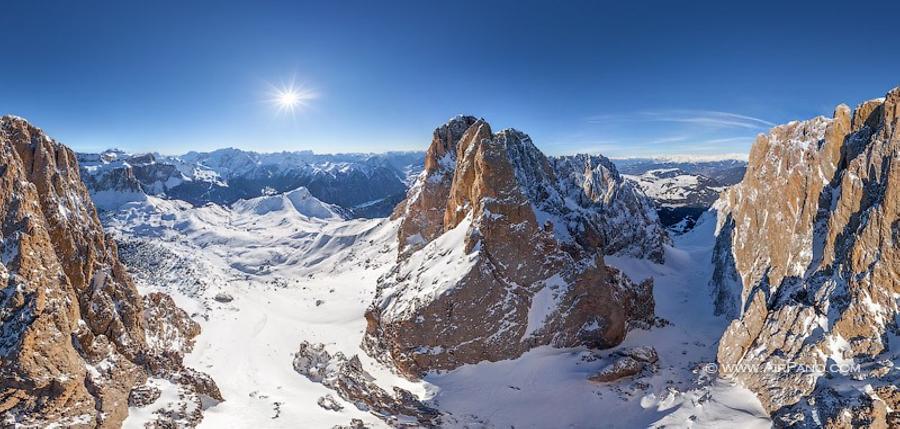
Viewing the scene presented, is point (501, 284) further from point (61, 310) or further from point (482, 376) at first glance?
point (61, 310)

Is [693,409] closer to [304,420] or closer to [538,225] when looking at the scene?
[538,225]

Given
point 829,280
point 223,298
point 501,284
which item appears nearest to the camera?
point 829,280

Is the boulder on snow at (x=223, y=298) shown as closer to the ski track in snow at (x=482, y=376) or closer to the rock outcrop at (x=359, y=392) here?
the ski track in snow at (x=482, y=376)

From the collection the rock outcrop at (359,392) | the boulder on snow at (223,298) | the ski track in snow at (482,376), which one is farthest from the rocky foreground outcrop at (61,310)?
the boulder on snow at (223,298)

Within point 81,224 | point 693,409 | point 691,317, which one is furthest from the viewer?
point 691,317

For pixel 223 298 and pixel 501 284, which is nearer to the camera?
pixel 501 284

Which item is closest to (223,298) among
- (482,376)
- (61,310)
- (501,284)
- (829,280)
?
(61,310)

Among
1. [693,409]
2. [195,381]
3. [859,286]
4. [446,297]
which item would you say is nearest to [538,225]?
[446,297]
